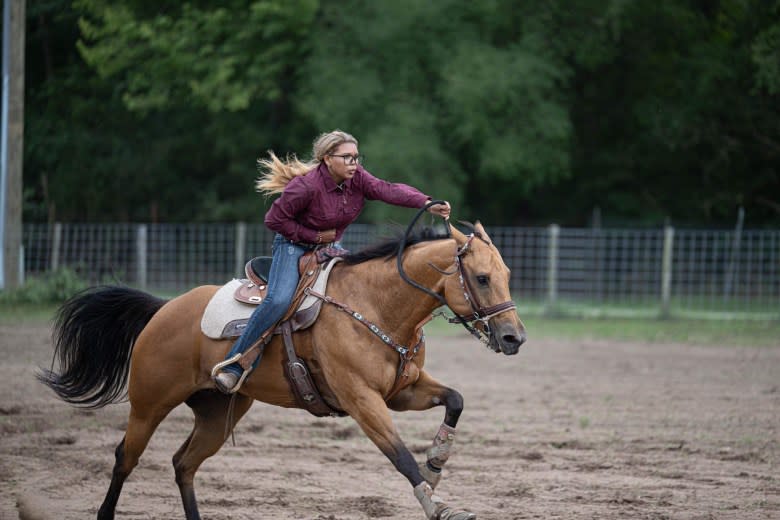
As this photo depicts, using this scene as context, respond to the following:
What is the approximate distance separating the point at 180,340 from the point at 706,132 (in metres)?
20.3

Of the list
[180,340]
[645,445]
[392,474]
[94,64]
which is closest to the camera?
[180,340]

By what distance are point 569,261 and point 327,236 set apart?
47.7 feet

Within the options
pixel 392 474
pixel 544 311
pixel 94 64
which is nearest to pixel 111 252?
pixel 94 64

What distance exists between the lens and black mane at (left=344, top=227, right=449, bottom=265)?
579 centimetres

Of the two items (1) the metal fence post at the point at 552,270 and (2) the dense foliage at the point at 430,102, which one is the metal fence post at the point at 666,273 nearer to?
(1) the metal fence post at the point at 552,270

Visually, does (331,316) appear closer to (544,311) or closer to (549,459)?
(549,459)

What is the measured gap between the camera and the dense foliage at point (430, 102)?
884 inches

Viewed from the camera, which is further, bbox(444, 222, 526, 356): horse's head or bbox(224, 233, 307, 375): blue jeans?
bbox(224, 233, 307, 375): blue jeans

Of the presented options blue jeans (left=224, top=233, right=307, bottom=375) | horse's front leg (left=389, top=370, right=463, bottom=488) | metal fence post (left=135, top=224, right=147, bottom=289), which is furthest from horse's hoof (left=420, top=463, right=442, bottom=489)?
metal fence post (left=135, top=224, right=147, bottom=289)

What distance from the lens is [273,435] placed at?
870cm

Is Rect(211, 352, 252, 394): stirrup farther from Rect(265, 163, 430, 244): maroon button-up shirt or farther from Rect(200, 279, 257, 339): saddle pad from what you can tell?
Rect(265, 163, 430, 244): maroon button-up shirt

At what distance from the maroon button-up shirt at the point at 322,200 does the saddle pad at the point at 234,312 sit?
27cm

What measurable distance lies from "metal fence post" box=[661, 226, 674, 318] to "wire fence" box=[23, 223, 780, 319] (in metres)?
0.02

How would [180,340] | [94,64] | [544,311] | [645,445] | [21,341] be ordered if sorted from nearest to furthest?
[180,340], [645,445], [21,341], [544,311], [94,64]
